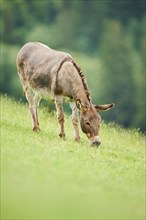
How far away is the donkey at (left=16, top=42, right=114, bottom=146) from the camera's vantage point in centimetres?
1708

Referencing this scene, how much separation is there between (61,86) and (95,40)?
123m

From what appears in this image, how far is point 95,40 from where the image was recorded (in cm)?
13988

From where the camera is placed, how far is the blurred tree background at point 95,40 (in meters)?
93.0

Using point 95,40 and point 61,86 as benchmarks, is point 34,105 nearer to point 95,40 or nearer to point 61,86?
point 61,86

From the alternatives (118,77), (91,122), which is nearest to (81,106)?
(91,122)

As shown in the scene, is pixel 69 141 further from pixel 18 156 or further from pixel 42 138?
pixel 18 156

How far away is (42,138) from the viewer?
659 inches

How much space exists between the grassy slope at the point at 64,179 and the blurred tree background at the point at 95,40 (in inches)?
2667

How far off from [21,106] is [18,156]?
998cm

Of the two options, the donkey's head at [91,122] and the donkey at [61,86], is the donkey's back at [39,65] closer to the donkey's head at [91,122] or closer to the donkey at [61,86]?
the donkey at [61,86]

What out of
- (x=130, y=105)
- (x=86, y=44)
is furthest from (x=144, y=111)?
(x=86, y=44)

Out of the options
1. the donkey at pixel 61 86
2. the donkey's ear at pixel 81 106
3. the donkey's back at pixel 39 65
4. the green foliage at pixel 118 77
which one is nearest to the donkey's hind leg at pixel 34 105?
the donkey at pixel 61 86

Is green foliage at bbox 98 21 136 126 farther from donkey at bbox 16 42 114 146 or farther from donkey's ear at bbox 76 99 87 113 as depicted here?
donkey's ear at bbox 76 99 87 113

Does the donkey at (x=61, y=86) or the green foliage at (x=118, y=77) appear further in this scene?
the green foliage at (x=118, y=77)
